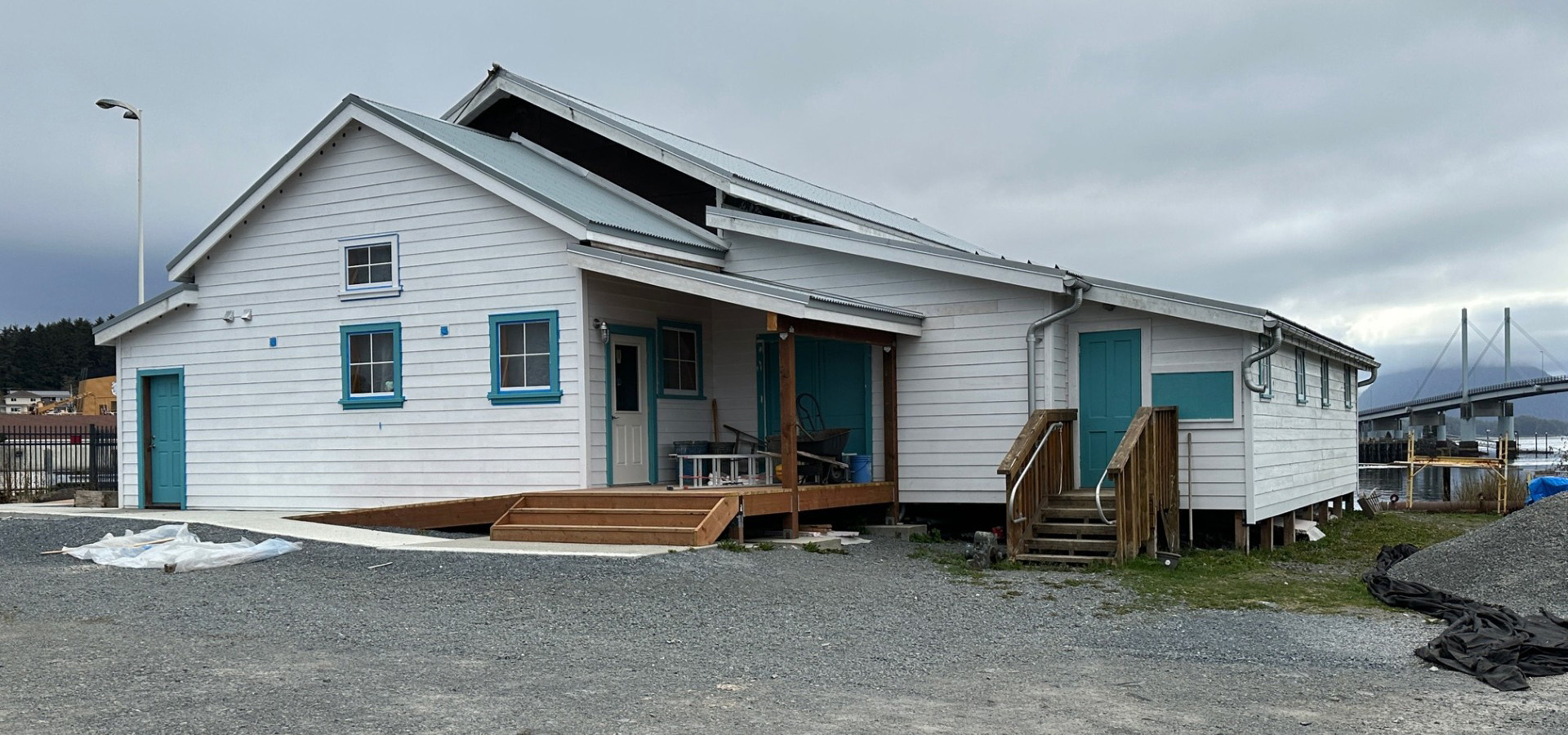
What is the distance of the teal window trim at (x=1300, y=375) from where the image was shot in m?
16.6

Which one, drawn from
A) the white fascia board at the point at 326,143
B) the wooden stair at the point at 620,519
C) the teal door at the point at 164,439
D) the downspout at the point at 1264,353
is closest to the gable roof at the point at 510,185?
the white fascia board at the point at 326,143

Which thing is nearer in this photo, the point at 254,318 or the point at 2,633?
the point at 2,633

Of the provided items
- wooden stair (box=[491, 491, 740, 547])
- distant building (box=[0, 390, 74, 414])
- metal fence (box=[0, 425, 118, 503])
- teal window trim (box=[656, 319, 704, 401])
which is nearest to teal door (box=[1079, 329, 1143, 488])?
wooden stair (box=[491, 491, 740, 547])

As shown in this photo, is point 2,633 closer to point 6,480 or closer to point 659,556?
point 659,556

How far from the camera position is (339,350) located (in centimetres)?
1664

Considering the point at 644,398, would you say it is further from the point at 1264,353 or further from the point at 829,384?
the point at 1264,353

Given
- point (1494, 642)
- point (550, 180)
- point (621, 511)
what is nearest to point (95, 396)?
point (550, 180)

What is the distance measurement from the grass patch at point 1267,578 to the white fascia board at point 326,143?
716 centimetres

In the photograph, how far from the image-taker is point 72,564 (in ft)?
41.2

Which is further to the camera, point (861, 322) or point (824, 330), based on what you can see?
point (861, 322)

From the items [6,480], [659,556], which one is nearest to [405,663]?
[659,556]

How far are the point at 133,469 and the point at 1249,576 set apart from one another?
1454 cm

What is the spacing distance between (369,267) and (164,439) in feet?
14.0

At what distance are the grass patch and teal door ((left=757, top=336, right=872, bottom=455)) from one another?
421 cm
